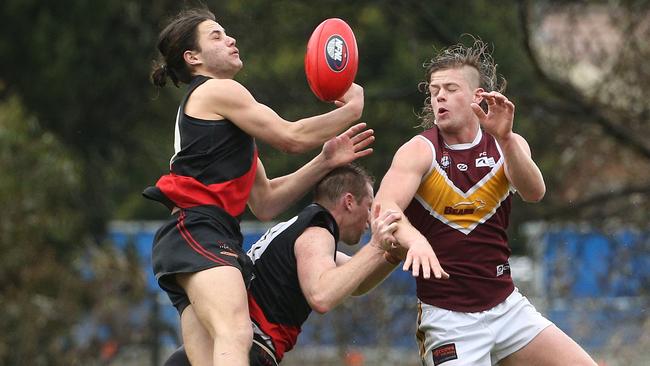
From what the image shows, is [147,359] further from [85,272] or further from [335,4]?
[335,4]

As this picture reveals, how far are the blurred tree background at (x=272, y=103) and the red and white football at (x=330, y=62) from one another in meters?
6.02

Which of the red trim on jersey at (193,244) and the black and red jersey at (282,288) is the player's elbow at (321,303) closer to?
the black and red jersey at (282,288)

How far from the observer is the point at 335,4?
14.0 metres

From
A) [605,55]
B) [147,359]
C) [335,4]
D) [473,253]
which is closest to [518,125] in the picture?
[605,55]

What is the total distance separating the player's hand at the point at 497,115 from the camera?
5.27 m

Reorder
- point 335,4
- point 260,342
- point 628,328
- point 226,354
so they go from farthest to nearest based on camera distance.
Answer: point 335,4, point 628,328, point 260,342, point 226,354

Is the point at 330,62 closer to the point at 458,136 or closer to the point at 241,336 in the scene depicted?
the point at 458,136

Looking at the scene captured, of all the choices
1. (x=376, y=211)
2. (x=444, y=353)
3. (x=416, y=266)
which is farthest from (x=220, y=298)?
(x=444, y=353)

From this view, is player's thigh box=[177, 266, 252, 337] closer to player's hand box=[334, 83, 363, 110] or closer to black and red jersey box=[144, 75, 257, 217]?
black and red jersey box=[144, 75, 257, 217]

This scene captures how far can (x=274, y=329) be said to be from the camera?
588cm

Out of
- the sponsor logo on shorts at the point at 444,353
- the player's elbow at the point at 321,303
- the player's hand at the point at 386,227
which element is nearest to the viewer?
the player's hand at the point at 386,227

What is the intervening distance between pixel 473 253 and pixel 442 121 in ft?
2.03

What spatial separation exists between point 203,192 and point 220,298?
0.54 m

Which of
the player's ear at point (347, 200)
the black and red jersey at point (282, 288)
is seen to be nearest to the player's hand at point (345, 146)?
the player's ear at point (347, 200)
